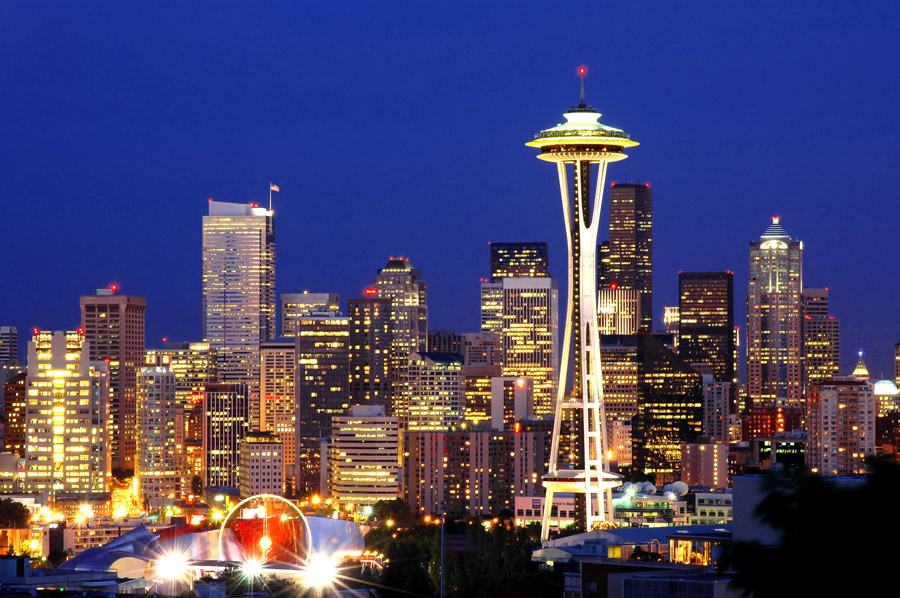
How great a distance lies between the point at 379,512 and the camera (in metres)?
150

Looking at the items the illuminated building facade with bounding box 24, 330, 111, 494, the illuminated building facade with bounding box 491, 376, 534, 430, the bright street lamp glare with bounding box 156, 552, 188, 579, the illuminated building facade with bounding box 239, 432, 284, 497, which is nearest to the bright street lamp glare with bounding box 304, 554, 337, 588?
the bright street lamp glare with bounding box 156, 552, 188, 579

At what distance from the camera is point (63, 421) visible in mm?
170250

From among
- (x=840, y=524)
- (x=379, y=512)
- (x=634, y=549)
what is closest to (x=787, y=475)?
(x=840, y=524)

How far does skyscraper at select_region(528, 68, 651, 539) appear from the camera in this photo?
110062 mm

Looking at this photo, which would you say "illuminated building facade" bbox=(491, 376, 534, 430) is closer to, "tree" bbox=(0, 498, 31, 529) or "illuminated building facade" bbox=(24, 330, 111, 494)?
"illuminated building facade" bbox=(24, 330, 111, 494)

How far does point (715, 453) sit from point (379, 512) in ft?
166

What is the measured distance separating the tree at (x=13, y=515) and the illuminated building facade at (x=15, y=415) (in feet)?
162

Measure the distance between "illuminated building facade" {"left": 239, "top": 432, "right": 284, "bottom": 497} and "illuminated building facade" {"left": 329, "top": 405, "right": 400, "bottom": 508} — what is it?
11033 mm

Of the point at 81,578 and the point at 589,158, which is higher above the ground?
the point at 589,158

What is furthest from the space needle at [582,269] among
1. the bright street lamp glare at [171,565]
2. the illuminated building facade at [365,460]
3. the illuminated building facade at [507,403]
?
the illuminated building facade at [507,403]

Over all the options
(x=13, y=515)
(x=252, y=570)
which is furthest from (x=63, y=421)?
(x=252, y=570)

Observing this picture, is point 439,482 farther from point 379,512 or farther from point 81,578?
point 81,578

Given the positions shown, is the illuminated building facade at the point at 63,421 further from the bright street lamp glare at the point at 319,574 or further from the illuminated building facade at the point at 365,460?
the bright street lamp glare at the point at 319,574

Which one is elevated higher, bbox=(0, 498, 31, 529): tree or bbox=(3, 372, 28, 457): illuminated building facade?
bbox=(3, 372, 28, 457): illuminated building facade
